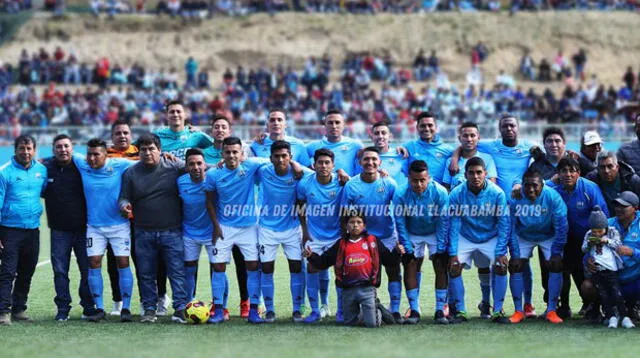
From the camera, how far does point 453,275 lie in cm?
1156

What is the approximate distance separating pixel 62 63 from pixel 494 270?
2959 centimetres

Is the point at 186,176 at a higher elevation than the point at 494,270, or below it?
higher

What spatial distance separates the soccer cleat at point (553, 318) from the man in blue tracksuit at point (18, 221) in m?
5.57

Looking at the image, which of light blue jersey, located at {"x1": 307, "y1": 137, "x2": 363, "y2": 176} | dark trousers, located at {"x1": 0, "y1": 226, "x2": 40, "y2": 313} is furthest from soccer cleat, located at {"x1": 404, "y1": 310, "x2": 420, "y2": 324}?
dark trousers, located at {"x1": 0, "y1": 226, "x2": 40, "y2": 313}

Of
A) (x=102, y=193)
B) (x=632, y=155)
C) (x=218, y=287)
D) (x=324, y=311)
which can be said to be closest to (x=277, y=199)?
(x=218, y=287)

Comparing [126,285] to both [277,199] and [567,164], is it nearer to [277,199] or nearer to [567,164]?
[277,199]

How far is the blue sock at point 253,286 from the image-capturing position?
38.8ft

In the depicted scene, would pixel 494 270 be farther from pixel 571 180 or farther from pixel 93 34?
pixel 93 34

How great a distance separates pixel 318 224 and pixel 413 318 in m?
1.43

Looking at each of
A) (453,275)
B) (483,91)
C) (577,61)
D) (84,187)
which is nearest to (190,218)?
(84,187)

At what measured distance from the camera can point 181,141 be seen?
1296cm

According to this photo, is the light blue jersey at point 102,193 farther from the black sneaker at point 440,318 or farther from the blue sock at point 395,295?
the black sneaker at point 440,318

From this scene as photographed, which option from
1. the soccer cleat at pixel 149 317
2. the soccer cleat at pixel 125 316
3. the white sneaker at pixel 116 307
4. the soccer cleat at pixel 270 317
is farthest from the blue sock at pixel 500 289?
the white sneaker at pixel 116 307

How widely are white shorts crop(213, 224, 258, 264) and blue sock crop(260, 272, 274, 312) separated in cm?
24
